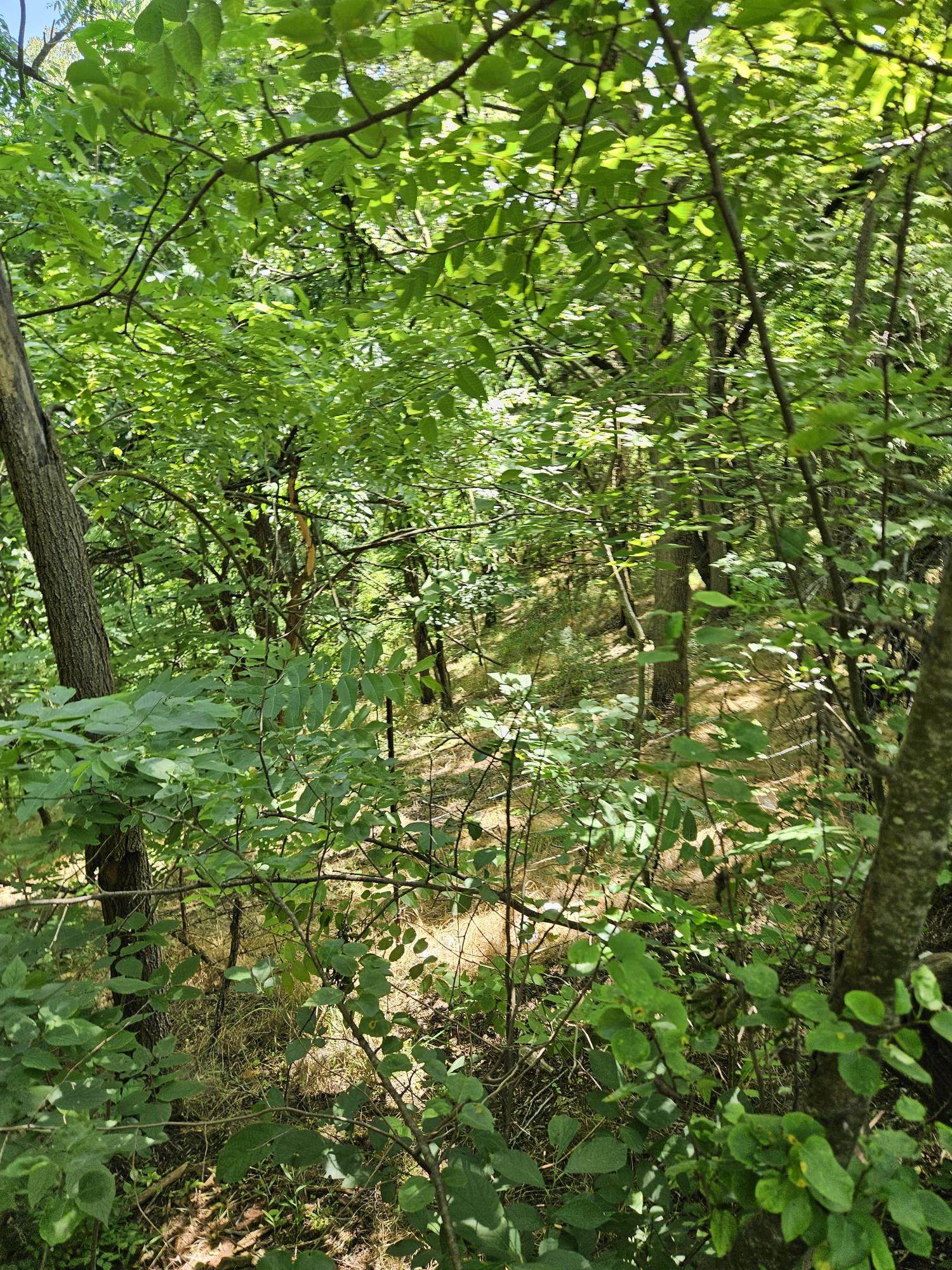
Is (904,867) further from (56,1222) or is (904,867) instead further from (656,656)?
(56,1222)

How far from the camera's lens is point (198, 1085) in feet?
4.61

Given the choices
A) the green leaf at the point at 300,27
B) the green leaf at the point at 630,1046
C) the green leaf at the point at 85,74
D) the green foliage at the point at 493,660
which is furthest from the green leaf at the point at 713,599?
the green leaf at the point at 85,74

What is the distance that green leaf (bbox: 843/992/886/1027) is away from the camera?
86cm

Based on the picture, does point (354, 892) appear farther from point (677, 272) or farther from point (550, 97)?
→ point (550, 97)

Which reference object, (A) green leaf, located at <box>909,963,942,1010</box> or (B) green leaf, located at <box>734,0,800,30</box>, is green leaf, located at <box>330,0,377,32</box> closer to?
(B) green leaf, located at <box>734,0,800,30</box>

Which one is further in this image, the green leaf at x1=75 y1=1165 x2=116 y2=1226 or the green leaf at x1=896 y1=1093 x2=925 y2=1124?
the green leaf at x1=75 y1=1165 x2=116 y2=1226

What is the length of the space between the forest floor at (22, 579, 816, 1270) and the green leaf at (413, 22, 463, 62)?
0.96m

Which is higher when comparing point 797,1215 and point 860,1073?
point 860,1073

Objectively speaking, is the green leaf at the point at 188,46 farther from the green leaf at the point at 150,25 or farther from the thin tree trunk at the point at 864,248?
Result: the thin tree trunk at the point at 864,248

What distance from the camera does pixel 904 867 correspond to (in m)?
1.00

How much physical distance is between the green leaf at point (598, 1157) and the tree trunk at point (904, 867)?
0.24 m

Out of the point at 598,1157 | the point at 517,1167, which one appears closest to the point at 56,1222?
the point at 517,1167

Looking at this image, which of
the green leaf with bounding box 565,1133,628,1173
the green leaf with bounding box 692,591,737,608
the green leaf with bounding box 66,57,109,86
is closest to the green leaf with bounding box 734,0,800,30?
the green leaf with bounding box 692,591,737,608

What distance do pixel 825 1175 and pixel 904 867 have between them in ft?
1.26
